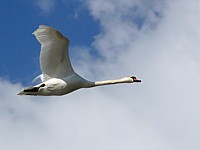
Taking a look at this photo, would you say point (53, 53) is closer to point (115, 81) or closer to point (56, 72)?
point (56, 72)

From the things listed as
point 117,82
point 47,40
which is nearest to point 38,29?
point 47,40

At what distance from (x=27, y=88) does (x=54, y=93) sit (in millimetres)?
1464

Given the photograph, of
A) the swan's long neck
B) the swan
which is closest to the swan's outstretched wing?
the swan

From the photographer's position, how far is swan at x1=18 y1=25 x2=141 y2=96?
1587 inches

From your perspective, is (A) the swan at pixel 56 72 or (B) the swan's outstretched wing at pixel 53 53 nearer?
(B) the swan's outstretched wing at pixel 53 53

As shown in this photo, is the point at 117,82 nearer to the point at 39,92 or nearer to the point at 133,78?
the point at 133,78

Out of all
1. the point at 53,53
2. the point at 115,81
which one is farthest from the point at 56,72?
the point at 115,81

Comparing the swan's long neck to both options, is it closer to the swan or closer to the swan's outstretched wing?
the swan

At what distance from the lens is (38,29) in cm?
3878

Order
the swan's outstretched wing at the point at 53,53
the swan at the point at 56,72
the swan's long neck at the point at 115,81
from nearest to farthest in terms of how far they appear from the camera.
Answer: the swan's outstretched wing at the point at 53,53, the swan at the point at 56,72, the swan's long neck at the point at 115,81

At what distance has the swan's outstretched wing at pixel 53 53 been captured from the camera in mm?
39375

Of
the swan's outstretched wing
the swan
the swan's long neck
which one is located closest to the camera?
the swan's outstretched wing

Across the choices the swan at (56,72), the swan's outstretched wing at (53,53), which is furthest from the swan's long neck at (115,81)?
the swan's outstretched wing at (53,53)

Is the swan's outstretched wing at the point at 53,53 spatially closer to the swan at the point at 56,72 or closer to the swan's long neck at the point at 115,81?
the swan at the point at 56,72
